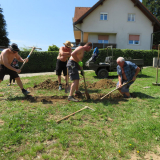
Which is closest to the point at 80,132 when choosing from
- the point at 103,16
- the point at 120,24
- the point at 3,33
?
the point at 103,16

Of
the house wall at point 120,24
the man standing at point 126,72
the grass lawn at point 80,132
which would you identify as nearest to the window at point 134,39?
the house wall at point 120,24

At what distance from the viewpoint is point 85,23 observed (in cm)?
1914

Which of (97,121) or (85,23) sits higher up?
(85,23)

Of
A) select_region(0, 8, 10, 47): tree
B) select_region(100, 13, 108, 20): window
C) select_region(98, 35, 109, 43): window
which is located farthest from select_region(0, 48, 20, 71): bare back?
select_region(0, 8, 10, 47): tree

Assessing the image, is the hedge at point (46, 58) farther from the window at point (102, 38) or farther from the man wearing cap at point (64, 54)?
the man wearing cap at point (64, 54)

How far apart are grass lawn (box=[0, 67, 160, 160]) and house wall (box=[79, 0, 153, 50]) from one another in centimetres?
1719

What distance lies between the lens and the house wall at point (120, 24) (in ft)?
63.4

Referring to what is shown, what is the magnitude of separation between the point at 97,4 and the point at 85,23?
2.83 metres

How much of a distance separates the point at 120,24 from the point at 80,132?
19.7 meters

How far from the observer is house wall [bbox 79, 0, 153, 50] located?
19328 millimetres

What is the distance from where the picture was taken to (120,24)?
19.6m

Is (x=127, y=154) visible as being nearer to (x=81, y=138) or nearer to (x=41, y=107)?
(x=81, y=138)

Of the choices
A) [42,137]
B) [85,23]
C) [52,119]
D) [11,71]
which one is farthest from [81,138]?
[85,23]

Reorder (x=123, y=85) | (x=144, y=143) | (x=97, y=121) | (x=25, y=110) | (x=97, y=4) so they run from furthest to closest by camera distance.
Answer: (x=97, y=4) → (x=123, y=85) → (x=25, y=110) → (x=97, y=121) → (x=144, y=143)
